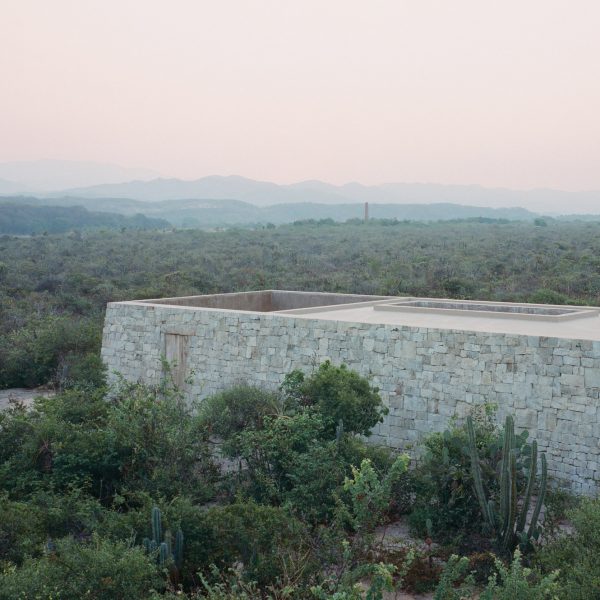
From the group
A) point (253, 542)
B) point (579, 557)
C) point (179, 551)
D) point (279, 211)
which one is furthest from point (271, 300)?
point (279, 211)

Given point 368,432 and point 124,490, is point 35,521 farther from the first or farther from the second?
point 368,432

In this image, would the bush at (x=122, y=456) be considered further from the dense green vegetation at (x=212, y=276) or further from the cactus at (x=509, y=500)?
the dense green vegetation at (x=212, y=276)

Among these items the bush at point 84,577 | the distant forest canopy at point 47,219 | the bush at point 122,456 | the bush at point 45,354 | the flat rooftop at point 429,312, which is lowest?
the distant forest canopy at point 47,219

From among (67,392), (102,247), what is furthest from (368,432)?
(102,247)

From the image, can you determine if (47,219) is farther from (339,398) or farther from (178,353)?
(339,398)

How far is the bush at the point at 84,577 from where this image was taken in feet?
19.1

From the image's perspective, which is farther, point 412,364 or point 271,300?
point 271,300

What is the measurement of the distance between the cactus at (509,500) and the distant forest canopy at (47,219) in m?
73.0

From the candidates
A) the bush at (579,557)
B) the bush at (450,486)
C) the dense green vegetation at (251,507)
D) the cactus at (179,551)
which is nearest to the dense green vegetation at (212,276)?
the dense green vegetation at (251,507)

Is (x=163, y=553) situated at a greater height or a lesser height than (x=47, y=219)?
greater

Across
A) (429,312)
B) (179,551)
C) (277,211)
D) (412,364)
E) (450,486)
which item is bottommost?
(277,211)

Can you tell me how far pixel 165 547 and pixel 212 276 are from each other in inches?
938

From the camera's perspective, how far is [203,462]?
993cm

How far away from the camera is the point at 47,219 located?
3804 inches
